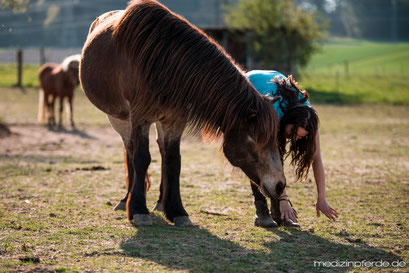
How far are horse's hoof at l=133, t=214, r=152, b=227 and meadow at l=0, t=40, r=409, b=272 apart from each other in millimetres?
65

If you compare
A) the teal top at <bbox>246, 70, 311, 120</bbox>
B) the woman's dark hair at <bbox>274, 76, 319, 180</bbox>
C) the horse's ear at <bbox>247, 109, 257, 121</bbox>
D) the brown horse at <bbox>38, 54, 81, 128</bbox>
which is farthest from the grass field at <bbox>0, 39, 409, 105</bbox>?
the horse's ear at <bbox>247, 109, 257, 121</bbox>

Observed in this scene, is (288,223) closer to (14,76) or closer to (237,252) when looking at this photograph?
(237,252)

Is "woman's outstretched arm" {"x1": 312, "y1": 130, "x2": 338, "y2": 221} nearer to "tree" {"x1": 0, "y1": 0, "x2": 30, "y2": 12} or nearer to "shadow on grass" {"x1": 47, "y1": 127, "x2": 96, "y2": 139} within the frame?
"tree" {"x1": 0, "y1": 0, "x2": 30, "y2": 12}

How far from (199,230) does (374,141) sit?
22.9 feet

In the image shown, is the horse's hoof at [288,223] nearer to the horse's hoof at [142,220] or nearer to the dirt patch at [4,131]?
the horse's hoof at [142,220]

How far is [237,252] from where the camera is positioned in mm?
3480

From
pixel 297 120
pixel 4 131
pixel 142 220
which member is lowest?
pixel 4 131

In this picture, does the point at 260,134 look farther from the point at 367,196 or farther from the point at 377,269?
the point at 367,196

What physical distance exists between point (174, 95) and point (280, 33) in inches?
893

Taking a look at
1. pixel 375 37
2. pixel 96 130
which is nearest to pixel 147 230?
pixel 96 130

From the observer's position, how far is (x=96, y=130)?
11.7 m

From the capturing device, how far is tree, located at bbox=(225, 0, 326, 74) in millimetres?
25094

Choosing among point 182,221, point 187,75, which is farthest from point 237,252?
point 187,75

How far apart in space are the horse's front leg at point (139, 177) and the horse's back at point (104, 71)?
351 millimetres
